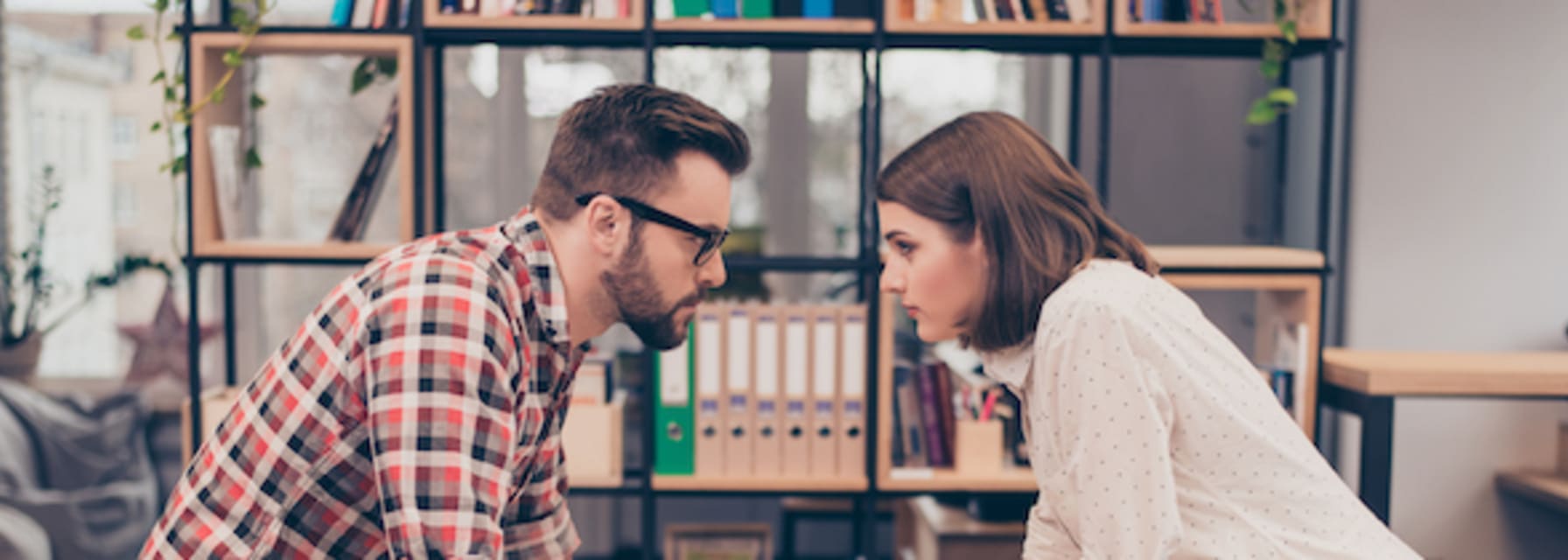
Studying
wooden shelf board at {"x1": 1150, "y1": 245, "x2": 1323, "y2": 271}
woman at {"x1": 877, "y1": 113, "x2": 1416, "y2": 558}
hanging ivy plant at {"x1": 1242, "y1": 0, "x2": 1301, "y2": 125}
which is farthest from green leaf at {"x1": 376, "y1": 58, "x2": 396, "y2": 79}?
hanging ivy plant at {"x1": 1242, "y1": 0, "x2": 1301, "y2": 125}

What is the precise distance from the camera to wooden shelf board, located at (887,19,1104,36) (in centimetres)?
221

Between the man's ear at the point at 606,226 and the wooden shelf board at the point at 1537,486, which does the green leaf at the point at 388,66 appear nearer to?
the man's ear at the point at 606,226

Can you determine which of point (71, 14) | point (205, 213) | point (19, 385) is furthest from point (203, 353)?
point (205, 213)

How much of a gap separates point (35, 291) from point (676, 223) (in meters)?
2.51

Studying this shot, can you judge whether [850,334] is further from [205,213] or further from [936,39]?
[205,213]

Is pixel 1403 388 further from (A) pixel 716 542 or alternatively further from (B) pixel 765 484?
(A) pixel 716 542

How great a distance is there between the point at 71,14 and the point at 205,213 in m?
1.36

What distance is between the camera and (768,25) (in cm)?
221

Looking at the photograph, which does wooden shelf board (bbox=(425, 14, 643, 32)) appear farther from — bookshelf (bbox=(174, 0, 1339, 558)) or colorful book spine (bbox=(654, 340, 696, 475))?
colorful book spine (bbox=(654, 340, 696, 475))

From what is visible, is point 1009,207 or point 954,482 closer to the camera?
point 1009,207

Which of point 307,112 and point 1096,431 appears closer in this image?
point 1096,431

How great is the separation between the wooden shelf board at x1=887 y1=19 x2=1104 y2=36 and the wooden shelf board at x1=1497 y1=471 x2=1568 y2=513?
143 cm

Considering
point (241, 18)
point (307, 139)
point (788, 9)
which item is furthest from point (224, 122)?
point (788, 9)

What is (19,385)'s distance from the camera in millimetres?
3033
